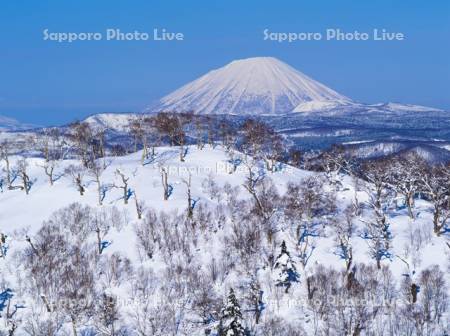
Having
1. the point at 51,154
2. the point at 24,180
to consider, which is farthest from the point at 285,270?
the point at 51,154

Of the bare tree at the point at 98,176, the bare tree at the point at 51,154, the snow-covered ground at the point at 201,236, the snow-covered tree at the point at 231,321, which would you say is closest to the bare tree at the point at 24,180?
the snow-covered ground at the point at 201,236

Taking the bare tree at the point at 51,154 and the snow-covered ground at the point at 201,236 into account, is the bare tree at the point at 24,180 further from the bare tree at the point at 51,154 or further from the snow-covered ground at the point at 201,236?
the bare tree at the point at 51,154

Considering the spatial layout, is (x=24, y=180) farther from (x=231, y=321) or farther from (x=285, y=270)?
(x=231, y=321)

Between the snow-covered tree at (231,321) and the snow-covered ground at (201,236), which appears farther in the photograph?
the snow-covered ground at (201,236)

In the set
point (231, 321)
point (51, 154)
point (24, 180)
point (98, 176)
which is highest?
point (51, 154)

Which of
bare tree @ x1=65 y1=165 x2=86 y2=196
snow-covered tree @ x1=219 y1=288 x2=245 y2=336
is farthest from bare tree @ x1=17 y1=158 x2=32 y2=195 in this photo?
snow-covered tree @ x1=219 y1=288 x2=245 y2=336
